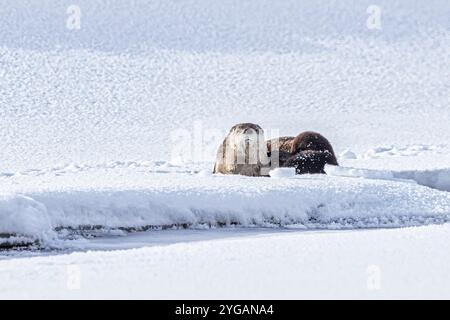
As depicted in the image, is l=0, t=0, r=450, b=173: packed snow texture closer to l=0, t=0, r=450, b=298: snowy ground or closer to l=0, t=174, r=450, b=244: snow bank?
l=0, t=0, r=450, b=298: snowy ground

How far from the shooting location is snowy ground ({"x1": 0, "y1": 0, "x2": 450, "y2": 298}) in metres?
5.50

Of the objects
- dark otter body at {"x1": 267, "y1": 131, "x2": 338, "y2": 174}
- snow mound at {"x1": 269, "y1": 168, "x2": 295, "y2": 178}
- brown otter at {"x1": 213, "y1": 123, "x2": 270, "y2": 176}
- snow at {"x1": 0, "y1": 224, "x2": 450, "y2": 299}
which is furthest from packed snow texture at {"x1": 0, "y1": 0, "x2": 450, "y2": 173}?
snow at {"x1": 0, "y1": 224, "x2": 450, "y2": 299}

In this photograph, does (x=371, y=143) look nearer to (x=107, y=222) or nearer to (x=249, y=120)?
(x=249, y=120)

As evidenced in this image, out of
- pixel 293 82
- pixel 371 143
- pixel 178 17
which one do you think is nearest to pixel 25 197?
pixel 371 143

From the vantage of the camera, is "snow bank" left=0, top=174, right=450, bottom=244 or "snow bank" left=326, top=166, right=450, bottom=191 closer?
"snow bank" left=0, top=174, right=450, bottom=244

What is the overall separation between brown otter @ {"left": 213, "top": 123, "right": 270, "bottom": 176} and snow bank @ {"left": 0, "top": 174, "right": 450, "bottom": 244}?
1.10m

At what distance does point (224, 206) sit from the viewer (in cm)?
903

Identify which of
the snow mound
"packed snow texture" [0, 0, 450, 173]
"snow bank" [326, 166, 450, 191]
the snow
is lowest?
the snow

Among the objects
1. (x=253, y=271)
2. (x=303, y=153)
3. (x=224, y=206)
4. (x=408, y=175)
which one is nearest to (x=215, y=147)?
(x=303, y=153)

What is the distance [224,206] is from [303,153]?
294 centimetres

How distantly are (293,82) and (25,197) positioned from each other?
19.5 meters

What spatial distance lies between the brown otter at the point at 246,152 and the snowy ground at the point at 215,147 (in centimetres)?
53

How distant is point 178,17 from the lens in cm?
3278

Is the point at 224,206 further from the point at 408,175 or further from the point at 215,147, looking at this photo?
the point at 215,147
